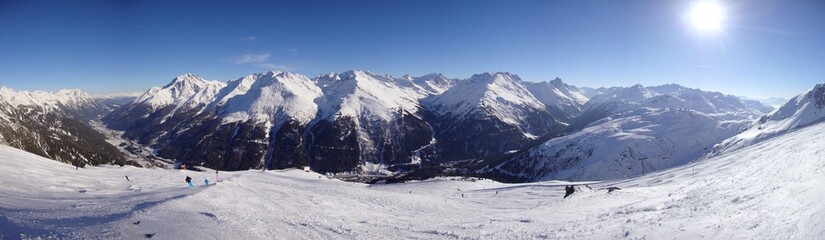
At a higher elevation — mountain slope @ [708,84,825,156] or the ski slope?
mountain slope @ [708,84,825,156]

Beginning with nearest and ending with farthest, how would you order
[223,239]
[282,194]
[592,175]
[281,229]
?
1. [223,239]
2. [281,229]
3. [282,194]
4. [592,175]

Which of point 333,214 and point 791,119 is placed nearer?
point 333,214

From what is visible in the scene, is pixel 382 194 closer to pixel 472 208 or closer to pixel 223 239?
pixel 472 208

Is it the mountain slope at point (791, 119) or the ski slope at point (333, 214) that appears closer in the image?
the ski slope at point (333, 214)

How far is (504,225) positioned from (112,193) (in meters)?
30.7

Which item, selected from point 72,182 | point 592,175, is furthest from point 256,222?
point 592,175

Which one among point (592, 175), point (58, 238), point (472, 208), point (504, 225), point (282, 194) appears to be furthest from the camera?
point (592, 175)

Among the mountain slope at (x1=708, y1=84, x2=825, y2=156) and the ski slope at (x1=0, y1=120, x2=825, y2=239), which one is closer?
the ski slope at (x1=0, y1=120, x2=825, y2=239)

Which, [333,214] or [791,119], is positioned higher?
[791,119]

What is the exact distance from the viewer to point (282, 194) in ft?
128

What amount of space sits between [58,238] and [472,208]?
38.5m

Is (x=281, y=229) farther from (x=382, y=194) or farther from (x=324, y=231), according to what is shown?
(x=382, y=194)

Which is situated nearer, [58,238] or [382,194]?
[58,238]

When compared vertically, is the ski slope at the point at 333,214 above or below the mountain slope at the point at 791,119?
below
